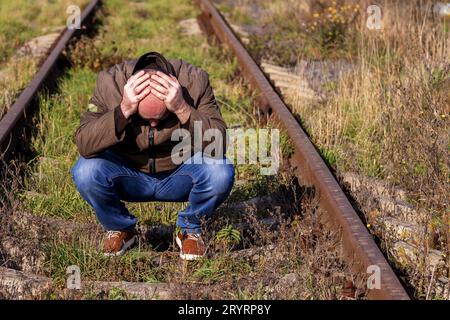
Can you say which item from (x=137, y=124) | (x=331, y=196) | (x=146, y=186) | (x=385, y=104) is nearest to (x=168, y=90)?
(x=137, y=124)

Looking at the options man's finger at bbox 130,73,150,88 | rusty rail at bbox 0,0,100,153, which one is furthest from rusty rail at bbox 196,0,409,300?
rusty rail at bbox 0,0,100,153

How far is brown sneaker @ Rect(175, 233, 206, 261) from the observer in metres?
4.87

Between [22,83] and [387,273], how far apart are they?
200 inches

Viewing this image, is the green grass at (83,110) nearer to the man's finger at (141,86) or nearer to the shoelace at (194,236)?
the shoelace at (194,236)

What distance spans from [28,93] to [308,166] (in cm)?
283

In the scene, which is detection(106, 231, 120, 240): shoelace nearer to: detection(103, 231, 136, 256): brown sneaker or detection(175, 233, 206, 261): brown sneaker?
detection(103, 231, 136, 256): brown sneaker

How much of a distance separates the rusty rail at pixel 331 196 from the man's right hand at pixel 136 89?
4.06 feet

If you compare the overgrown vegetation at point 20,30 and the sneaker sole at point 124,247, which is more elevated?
the overgrown vegetation at point 20,30

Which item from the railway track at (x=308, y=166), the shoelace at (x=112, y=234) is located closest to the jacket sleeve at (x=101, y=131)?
the shoelace at (x=112, y=234)

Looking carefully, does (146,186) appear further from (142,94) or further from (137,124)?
(142,94)

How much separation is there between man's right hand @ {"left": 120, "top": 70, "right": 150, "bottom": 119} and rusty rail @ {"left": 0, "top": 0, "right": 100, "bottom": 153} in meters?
1.91

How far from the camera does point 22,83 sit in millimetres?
8375

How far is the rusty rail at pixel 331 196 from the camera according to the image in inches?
163

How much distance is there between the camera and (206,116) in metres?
4.90
